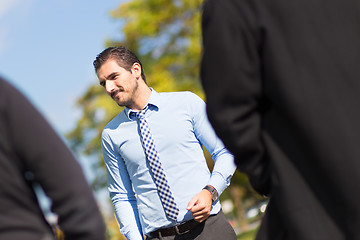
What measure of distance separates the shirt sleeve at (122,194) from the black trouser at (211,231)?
0.29m

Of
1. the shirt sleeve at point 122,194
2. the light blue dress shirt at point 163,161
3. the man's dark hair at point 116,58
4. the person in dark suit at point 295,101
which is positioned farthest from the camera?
the man's dark hair at point 116,58

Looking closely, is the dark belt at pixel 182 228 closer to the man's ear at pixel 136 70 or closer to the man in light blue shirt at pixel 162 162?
the man in light blue shirt at pixel 162 162

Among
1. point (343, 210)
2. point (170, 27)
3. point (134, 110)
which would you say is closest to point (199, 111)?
point (134, 110)

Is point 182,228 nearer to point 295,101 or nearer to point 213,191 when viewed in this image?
point 213,191

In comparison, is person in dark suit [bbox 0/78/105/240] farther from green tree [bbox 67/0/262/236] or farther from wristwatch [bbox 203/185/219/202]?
green tree [bbox 67/0/262/236]

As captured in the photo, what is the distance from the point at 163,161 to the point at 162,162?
15mm

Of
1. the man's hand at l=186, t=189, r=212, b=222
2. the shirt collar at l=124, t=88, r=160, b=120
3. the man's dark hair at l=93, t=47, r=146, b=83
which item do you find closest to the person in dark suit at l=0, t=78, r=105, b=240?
the man's hand at l=186, t=189, r=212, b=222

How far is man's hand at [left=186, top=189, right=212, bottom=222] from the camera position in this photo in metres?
4.02

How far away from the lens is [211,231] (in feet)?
13.8

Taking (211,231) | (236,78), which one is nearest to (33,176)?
(236,78)

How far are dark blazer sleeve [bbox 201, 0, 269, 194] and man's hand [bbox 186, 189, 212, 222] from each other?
1.59 m

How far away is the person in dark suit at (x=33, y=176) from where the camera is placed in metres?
2.25

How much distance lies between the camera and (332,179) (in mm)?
2227

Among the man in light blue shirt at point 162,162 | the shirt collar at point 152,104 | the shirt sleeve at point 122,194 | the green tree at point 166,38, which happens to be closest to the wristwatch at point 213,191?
the man in light blue shirt at point 162,162
